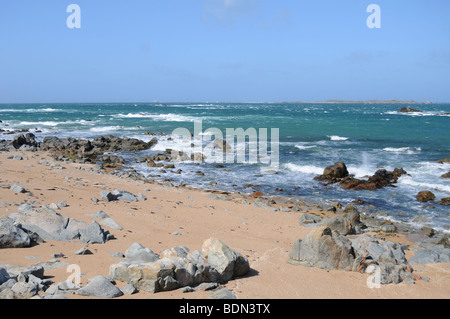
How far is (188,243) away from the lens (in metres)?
8.23

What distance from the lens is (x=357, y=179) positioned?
717 inches

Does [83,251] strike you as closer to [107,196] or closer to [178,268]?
[178,268]

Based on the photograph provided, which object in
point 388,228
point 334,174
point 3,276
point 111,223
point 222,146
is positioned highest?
point 222,146

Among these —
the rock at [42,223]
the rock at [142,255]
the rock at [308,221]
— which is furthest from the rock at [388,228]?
the rock at [42,223]

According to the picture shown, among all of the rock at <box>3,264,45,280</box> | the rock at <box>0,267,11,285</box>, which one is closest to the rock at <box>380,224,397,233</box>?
the rock at <box>3,264,45,280</box>

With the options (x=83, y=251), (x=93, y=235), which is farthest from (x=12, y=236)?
(x=93, y=235)

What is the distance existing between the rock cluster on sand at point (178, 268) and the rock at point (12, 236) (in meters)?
1.81

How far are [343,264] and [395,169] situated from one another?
13896 mm

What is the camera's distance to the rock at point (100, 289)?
520cm

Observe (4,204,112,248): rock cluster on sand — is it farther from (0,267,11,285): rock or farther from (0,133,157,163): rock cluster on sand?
(0,133,157,163): rock cluster on sand

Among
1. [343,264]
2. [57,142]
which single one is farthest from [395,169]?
[57,142]

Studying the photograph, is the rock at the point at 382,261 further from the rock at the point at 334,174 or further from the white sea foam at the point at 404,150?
the white sea foam at the point at 404,150

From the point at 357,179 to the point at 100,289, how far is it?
15.3 meters
